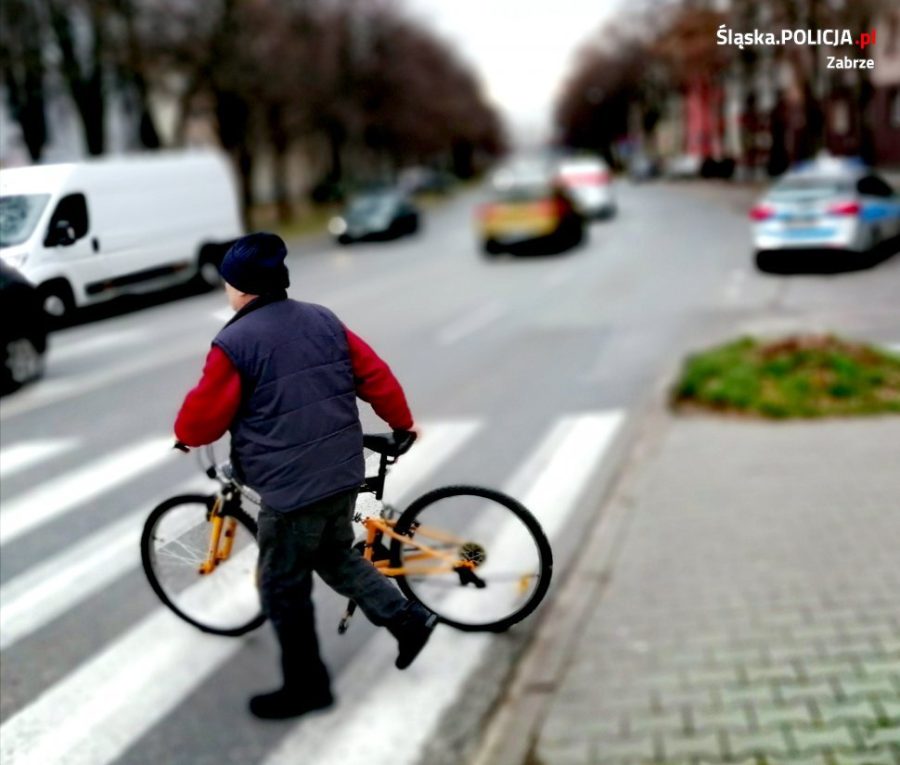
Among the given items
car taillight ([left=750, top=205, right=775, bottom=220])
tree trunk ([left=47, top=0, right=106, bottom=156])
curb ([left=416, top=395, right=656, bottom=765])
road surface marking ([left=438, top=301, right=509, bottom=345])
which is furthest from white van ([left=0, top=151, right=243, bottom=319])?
road surface marking ([left=438, top=301, right=509, bottom=345])

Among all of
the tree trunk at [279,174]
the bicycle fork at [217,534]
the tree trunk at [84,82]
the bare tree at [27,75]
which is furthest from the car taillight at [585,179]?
the bicycle fork at [217,534]

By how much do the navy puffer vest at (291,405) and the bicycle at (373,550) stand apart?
0.29 ft

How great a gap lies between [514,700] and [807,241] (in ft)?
84.5

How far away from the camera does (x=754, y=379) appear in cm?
2461

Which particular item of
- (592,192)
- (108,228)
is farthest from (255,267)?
(592,192)

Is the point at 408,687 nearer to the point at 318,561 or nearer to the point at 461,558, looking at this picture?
the point at 461,558

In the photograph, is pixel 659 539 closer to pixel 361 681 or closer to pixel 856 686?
pixel 856 686

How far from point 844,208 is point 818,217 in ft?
0.31

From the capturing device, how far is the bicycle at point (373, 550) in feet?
5.72

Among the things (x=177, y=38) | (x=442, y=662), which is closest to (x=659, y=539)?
(x=442, y=662)

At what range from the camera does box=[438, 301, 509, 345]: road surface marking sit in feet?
115

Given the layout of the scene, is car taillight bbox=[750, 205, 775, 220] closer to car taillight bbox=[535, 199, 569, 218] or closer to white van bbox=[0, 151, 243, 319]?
white van bbox=[0, 151, 243, 319]

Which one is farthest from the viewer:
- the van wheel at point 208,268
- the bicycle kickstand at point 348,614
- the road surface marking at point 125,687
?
the road surface marking at point 125,687

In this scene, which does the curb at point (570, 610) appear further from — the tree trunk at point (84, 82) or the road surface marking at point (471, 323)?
the tree trunk at point (84, 82)
